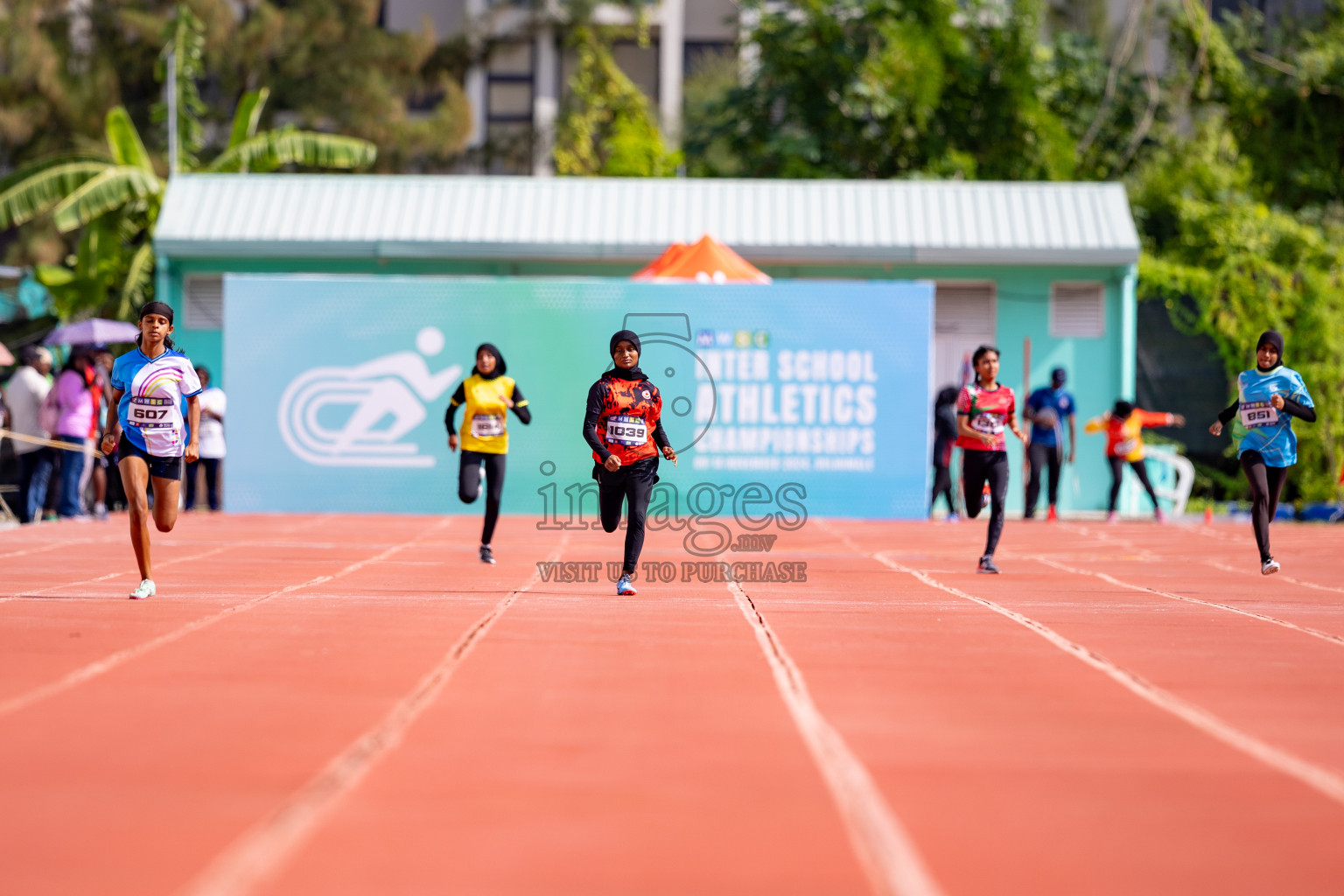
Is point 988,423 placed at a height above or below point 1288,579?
above

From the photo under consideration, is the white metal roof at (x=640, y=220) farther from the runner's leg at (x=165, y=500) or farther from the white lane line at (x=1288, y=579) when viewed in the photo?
the runner's leg at (x=165, y=500)

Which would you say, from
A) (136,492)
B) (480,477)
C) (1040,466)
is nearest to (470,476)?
(480,477)

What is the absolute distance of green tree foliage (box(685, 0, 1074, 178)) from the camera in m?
32.0

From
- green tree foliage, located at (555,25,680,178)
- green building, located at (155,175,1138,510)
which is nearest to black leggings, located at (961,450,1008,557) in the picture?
green building, located at (155,175,1138,510)

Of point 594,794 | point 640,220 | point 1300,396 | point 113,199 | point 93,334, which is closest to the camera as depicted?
point 594,794

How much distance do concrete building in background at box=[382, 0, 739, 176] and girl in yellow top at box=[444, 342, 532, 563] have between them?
2864 centimetres

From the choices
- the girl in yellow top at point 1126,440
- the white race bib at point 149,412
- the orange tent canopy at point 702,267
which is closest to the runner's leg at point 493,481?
the white race bib at point 149,412

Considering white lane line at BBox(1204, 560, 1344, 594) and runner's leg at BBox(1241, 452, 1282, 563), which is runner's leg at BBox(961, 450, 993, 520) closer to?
runner's leg at BBox(1241, 452, 1282, 563)

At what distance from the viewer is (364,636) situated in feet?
26.3

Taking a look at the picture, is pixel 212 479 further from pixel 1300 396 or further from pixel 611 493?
pixel 1300 396

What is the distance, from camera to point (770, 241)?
825 inches

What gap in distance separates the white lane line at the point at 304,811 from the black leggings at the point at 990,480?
6.38 meters

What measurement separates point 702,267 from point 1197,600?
9519 millimetres

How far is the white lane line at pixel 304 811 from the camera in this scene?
12.7 feet
